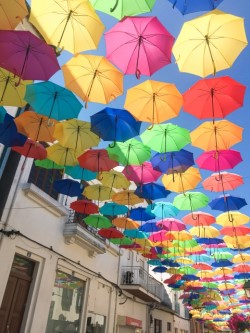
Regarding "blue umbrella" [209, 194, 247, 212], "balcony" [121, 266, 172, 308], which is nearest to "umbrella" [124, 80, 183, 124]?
"blue umbrella" [209, 194, 247, 212]

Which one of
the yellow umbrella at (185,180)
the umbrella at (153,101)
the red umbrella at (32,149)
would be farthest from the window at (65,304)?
the umbrella at (153,101)

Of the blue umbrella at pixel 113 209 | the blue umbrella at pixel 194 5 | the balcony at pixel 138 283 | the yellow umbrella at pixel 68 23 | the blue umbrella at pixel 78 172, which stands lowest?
the balcony at pixel 138 283

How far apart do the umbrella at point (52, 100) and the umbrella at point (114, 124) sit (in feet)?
1.84

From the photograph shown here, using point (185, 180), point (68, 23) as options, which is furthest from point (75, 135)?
point (185, 180)

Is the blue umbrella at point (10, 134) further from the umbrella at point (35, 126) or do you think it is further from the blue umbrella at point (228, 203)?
the blue umbrella at point (228, 203)

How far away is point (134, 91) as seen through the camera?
6887mm

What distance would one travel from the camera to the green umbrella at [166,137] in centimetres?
801

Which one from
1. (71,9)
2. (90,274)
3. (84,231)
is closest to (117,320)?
(90,274)

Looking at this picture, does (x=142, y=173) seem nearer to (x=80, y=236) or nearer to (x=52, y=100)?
(x=52, y=100)

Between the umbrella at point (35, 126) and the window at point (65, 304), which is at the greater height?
the umbrella at point (35, 126)

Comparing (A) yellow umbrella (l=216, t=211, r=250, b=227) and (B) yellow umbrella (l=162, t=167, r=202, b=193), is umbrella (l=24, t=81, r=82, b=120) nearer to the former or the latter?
(B) yellow umbrella (l=162, t=167, r=202, b=193)

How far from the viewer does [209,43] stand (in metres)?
5.72

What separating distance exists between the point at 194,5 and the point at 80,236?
415 inches

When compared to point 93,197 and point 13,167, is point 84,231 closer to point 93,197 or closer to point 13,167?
point 93,197
